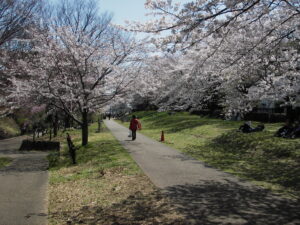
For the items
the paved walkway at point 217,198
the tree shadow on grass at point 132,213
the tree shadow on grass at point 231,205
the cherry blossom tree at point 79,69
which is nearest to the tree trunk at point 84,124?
the cherry blossom tree at point 79,69

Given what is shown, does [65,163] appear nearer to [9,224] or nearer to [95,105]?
[95,105]

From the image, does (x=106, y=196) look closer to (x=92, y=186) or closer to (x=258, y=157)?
(x=92, y=186)

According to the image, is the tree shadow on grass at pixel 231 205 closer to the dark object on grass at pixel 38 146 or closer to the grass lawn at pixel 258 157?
the grass lawn at pixel 258 157

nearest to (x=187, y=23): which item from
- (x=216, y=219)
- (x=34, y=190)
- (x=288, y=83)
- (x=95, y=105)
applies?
(x=216, y=219)

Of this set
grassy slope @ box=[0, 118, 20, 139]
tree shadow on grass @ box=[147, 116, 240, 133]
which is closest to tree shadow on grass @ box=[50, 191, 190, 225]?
tree shadow on grass @ box=[147, 116, 240, 133]

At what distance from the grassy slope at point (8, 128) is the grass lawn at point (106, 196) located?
58.8 ft

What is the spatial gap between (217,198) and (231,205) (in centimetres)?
49

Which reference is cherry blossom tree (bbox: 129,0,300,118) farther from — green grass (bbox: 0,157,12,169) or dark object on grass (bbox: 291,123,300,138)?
green grass (bbox: 0,157,12,169)

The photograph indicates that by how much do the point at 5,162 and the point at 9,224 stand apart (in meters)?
9.06

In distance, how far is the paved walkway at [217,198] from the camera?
5.07 m

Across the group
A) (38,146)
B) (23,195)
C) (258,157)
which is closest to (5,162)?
(38,146)

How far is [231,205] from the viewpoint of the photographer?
5.70 meters

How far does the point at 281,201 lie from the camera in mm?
5973

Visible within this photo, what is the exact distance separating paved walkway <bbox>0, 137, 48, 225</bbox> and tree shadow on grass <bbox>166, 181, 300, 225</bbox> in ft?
8.73
